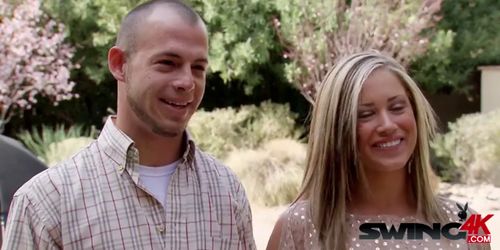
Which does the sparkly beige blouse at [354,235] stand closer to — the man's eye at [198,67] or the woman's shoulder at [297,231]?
the woman's shoulder at [297,231]

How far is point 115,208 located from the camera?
1.82 meters

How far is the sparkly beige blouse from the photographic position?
7.22 ft

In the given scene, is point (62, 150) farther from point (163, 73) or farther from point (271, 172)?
point (163, 73)

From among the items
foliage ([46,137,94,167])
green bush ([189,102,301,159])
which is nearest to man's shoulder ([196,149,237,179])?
green bush ([189,102,301,159])

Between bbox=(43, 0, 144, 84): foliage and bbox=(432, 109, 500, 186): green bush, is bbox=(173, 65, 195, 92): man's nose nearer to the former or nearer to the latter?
bbox=(432, 109, 500, 186): green bush

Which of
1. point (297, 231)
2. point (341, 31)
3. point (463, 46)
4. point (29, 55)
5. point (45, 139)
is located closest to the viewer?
Answer: point (297, 231)

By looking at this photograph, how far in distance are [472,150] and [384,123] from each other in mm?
8155

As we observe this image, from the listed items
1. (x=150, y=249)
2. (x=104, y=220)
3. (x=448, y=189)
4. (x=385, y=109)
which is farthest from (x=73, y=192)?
(x=448, y=189)

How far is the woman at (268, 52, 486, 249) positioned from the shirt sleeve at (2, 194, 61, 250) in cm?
82

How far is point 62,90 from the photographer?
40.5 feet

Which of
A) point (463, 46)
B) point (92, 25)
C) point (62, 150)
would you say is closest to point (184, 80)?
point (62, 150)

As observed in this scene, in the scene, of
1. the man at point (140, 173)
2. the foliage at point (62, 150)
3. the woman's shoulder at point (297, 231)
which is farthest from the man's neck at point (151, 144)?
the foliage at point (62, 150)

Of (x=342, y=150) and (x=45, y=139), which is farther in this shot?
(x=45, y=139)

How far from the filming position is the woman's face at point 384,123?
216 centimetres
